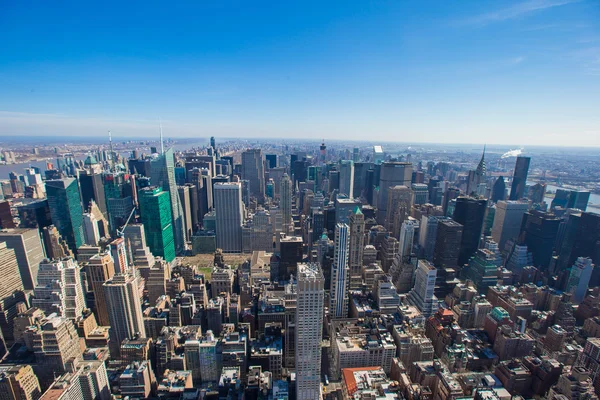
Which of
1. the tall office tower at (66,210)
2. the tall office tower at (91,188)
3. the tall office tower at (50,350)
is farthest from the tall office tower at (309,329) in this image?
the tall office tower at (91,188)

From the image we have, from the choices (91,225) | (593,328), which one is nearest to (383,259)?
(593,328)

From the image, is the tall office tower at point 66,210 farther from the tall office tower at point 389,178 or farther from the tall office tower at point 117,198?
the tall office tower at point 389,178

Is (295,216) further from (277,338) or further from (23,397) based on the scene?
(23,397)

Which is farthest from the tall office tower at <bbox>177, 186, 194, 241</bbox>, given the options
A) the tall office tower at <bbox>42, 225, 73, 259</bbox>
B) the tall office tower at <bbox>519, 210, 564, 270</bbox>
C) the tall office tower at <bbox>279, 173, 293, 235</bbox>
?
the tall office tower at <bbox>519, 210, 564, 270</bbox>

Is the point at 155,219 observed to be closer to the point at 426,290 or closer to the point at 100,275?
the point at 100,275

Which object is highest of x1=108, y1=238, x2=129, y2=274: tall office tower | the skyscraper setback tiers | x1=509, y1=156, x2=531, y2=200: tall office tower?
x1=509, y1=156, x2=531, y2=200: tall office tower

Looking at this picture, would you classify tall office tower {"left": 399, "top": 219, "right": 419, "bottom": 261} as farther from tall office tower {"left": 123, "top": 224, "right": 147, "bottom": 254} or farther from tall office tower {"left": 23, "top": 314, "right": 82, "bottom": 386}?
tall office tower {"left": 23, "top": 314, "right": 82, "bottom": 386}

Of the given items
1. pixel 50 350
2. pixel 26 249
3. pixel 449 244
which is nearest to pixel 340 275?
pixel 449 244
